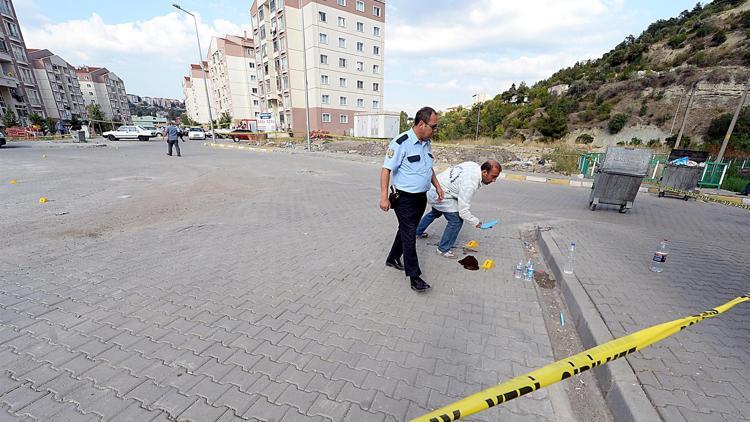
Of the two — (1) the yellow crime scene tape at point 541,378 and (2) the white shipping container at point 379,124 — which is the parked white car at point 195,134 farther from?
(1) the yellow crime scene tape at point 541,378

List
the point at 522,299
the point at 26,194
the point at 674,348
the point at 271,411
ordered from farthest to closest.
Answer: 1. the point at 26,194
2. the point at 522,299
3. the point at 674,348
4. the point at 271,411

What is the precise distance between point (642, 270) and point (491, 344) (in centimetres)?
272

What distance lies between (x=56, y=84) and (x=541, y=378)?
3500 inches

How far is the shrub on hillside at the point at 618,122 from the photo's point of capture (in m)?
32.4

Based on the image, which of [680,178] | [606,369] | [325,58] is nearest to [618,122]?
[680,178]

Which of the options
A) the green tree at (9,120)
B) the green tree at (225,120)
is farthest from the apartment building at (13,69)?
the green tree at (225,120)

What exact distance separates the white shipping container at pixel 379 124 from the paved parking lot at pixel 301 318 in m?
28.8

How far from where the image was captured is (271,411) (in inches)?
73.4

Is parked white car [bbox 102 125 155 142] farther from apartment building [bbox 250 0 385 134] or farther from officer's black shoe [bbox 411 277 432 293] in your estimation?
officer's black shoe [bbox 411 277 432 293]

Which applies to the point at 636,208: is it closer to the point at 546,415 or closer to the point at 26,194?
the point at 546,415

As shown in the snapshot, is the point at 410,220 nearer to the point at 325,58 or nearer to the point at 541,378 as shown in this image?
the point at 541,378

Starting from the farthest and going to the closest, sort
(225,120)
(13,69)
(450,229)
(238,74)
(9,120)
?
→ (225,120) < (238,74) < (13,69) < (9,120) < (450,229)

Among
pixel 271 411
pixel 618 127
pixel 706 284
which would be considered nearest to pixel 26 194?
pixel 271 411

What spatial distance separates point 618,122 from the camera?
32.4 m
